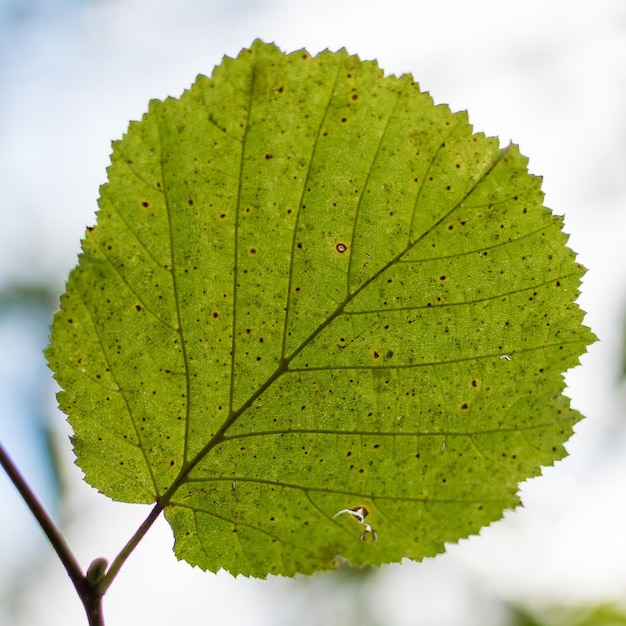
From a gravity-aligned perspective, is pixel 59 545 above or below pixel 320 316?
below

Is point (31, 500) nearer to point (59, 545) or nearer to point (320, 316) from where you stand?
point (59, 545)

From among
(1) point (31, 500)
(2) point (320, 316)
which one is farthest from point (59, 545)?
(2) point (320, 316)

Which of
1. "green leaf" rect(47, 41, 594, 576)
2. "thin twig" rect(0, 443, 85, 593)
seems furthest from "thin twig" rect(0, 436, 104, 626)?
"green leaf" rect(47, 41, 594, 576)

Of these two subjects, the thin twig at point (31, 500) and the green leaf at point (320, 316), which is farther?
the green leaf at point (320, 316)

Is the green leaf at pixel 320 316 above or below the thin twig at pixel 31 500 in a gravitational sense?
above

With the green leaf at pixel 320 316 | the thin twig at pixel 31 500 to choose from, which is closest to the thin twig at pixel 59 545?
the thin twig at pixel 31 500

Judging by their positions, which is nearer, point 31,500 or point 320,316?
point 31,500

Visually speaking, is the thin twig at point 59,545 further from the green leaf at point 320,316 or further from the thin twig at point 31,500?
the green leaf at point 320,316

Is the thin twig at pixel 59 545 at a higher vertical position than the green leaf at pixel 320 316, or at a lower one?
lower

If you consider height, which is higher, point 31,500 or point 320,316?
point 320,316

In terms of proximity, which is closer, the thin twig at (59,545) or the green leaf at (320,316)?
the thin twig at (59,545)
